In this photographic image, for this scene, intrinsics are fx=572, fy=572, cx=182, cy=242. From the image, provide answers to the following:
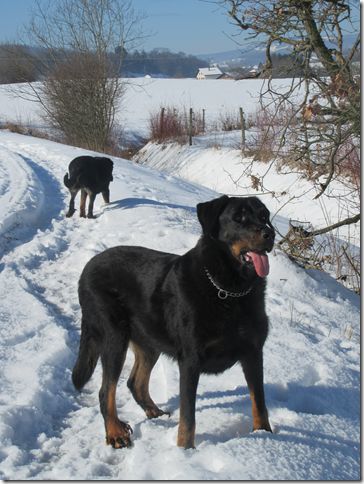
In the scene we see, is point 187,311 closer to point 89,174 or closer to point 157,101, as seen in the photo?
point 89,174

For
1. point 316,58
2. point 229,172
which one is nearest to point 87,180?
point 316,58

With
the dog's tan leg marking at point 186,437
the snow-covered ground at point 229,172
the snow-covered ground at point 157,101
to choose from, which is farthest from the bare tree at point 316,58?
the snow-covered ground at point 157,101

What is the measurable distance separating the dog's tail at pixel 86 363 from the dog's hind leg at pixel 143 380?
0.96 feet

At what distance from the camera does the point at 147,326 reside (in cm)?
405

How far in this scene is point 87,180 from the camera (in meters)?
10.4

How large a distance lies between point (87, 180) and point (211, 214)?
6.80 metres

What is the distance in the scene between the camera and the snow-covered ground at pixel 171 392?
11.1ft

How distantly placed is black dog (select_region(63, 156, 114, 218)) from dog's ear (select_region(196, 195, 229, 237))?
648cm

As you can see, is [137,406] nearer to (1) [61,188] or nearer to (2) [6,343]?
(2) [6,343]

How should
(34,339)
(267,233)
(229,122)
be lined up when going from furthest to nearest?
(229,122)
(34,339)
(267,233)

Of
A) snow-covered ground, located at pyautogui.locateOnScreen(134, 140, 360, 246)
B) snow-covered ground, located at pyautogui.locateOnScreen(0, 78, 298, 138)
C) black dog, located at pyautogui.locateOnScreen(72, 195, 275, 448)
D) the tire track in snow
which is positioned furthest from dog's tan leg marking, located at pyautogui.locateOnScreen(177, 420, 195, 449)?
snow-covered ground, located at pyautogui.locateOnScreen(0, 78, 298, 138)

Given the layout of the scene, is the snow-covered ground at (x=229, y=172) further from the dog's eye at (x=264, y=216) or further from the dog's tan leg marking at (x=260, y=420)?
the dog's tan leg marking at (x=260, y=420)

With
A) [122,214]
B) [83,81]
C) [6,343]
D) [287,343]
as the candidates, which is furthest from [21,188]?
[83,81]

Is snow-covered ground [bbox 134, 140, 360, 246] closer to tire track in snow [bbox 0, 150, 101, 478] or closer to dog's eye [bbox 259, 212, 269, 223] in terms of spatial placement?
→ tire track in snow [bbox 0, 150, 101, 478]
